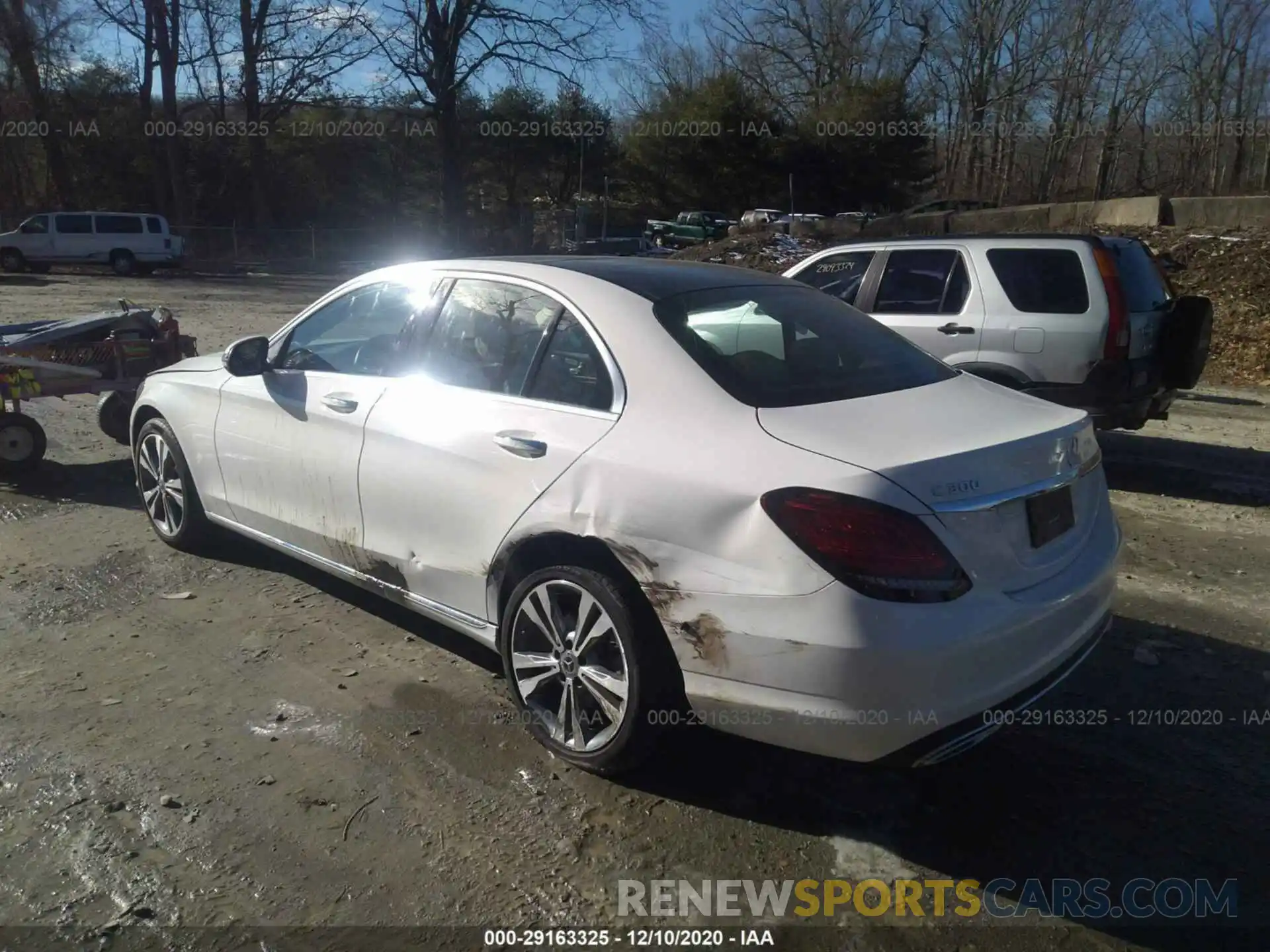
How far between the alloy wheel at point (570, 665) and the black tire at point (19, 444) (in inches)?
209

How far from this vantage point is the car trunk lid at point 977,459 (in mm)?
2842

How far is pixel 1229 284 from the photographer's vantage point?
1373 centimetres

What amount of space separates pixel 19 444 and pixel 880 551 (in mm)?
6668

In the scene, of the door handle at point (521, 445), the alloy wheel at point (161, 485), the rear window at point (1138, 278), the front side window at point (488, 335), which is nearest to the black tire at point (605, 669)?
the door handle at point (521, 445)

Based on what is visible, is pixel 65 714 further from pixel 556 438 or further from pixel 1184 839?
pixel 1184 839

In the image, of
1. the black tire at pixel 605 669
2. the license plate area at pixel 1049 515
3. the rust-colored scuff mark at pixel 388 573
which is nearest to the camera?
the license plate area at pixel 1049 515

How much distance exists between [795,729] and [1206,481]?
19.1 feet

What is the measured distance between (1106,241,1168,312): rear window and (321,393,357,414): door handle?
213 inches

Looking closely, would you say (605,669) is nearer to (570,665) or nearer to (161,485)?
(570,665)

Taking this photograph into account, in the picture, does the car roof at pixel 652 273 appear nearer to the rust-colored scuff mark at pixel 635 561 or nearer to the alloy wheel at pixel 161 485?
the rust-colored scuff mark at pixel 635 561

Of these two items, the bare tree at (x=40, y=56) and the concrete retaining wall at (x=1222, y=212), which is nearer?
the concrete retaining wall at (x=1222, y=212)

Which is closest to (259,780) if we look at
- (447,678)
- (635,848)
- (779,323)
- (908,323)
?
(447,678)

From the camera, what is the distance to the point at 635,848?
3.10 m

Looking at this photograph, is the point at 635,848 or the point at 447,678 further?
the point at 447,678
